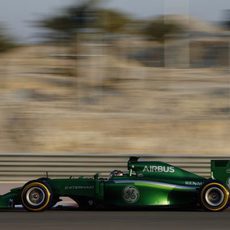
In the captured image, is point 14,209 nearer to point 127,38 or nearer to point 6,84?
point 6,84

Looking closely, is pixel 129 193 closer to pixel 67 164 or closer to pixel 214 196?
pixel 214 196

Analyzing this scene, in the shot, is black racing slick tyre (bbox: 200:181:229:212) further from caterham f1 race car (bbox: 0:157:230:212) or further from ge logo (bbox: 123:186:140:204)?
ge logo (bbox: 123:186:140:204)

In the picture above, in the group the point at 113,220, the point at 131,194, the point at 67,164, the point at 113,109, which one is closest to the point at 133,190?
the point at 131,194

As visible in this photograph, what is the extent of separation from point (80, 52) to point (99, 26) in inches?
93.9

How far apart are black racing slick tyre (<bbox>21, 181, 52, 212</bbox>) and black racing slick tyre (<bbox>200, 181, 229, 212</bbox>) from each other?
2.13m

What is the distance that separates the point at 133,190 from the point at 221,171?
1.32m

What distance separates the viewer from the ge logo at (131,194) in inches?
372

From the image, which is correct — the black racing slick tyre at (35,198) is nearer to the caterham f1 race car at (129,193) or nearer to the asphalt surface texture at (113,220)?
the caterham f1 race car at (129,193)

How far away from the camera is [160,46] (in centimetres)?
4353

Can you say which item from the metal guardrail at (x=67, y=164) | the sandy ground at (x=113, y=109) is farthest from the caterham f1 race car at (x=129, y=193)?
the sandy ground at (x=113, y=109)

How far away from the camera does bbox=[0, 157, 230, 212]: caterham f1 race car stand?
945 cm

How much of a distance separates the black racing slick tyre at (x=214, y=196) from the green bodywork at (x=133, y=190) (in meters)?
0.13

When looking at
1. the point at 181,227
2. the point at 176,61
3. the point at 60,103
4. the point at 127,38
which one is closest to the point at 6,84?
the point at 60,103

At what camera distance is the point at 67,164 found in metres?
13.1
